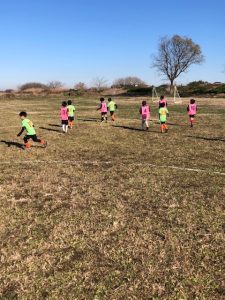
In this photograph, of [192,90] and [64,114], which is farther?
[192,90]

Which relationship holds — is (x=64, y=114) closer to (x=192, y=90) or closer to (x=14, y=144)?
(x=14, y=144)

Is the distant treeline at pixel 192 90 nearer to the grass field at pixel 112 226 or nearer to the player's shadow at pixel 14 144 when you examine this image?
the player's shadow at pixel 14 144

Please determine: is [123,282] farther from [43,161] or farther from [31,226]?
[43,161]

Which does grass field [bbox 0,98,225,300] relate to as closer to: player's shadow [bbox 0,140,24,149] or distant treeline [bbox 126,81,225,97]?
player's shadow [bbox 0,140,24,149]

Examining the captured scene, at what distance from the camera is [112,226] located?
6777mm

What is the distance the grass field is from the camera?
497cm

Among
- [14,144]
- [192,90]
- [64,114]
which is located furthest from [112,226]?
[192,90]

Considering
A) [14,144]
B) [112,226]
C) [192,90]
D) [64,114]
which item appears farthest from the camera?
[192,90]

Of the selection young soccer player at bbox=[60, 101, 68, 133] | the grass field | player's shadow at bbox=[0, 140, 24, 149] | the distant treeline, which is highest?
the distant treeline

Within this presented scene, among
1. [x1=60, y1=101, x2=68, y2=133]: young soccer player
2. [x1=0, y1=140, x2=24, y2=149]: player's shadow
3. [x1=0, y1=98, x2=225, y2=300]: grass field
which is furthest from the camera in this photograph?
[x1=60, y1=101, x2=68, y2=133]: young soccer player

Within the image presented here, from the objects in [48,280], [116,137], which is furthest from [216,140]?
[48,280]

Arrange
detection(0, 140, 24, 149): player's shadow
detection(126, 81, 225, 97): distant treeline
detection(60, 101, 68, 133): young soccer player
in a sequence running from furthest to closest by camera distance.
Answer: detection(126, 81, 225, 97): distant treeline < detection(60, 101, 68, 133): young soccer player < detection(0, 140, 24, 149): player's shadow

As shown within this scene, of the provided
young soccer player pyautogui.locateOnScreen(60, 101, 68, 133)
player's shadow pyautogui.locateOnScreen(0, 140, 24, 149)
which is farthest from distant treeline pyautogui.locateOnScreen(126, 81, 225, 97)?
player's shadow pyautogui.locateOnScreen(0, 140, 24, 149)

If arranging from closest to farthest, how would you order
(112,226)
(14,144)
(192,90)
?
(112,226), (14,144), (192,90)
